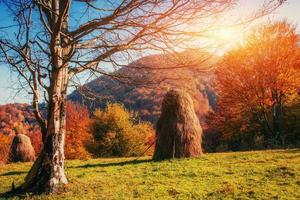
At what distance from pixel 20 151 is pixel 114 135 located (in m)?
7.84

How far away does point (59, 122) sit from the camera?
30.5 feet

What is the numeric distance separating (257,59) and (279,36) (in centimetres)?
206

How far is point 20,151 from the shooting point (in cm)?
2336

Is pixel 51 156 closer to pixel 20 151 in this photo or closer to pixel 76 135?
pixel 20 151

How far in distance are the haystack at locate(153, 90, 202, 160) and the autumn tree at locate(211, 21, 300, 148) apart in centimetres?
673

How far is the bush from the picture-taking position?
28.3 meters

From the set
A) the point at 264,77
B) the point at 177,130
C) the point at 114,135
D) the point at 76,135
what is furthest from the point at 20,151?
the point at 264,77

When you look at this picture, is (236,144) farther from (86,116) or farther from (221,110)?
(86,116)

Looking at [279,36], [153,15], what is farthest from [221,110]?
[153,15]

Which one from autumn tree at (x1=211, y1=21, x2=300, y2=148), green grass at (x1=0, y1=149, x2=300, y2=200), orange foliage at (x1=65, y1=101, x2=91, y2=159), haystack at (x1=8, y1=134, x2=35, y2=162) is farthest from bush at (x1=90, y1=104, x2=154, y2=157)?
green grass at (x1=0, y1=149, x2=300, y2=200)

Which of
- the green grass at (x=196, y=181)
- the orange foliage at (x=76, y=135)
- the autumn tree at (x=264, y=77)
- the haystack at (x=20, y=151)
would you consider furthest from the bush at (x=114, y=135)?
the green grass at (x=196, y=181)

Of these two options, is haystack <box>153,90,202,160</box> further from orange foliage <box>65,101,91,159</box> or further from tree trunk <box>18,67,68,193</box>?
orange foliage <box>65,101,91,159</box>

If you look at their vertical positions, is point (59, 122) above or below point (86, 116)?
below

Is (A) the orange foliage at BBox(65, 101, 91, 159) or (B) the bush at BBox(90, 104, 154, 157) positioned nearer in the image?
(B) the bush at BBox(90, 104, 154, 157)
